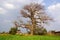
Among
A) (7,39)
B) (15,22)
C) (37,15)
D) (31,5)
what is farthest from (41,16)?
(7,39)

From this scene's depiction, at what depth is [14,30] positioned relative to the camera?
104 feet

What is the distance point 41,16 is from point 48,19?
62.2 inches

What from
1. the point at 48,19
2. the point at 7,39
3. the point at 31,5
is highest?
the point at 31,5

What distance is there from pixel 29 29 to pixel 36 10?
4.23 meters

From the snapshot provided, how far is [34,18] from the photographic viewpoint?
33375 mm

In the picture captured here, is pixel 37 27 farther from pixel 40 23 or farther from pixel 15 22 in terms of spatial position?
pixel 15 22

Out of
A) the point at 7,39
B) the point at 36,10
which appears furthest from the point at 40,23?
the point at 7,39

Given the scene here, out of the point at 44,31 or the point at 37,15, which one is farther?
the point at 37,15

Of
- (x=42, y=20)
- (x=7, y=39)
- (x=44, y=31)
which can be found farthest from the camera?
(x=42, y=20)

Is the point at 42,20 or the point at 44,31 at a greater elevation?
the point at 42,20

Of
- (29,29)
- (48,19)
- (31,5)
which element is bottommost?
(29,29)

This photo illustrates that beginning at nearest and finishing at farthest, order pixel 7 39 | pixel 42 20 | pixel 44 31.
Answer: pixel 7 39 < pixel 44 31 < pixel 42 20

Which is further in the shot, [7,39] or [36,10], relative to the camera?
[36,10]

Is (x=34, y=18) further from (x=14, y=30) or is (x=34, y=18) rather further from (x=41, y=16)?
(x=14, y=30)
